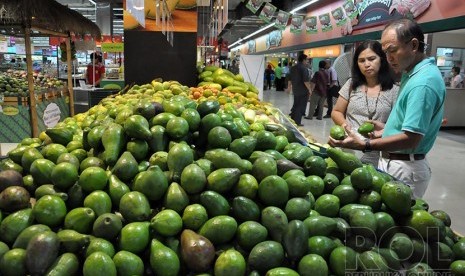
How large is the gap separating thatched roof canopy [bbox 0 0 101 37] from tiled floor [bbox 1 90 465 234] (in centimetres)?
202

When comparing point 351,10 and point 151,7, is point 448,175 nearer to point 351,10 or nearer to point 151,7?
point 151,7

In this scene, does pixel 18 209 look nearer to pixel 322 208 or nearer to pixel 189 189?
pixel 189 189

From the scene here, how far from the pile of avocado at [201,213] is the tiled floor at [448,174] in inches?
121

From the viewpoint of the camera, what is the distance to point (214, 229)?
1.38m

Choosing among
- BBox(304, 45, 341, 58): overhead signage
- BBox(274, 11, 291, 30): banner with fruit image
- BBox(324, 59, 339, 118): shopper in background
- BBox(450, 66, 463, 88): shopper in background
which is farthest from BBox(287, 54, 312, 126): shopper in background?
BBox(304, 45, 341, 58): overhead signage

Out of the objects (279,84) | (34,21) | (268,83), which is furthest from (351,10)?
(268,83)

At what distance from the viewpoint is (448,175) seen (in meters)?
6.25

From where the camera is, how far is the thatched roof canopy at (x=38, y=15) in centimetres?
573

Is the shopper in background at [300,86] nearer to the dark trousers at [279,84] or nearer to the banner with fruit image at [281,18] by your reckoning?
the banner with fruit image at [281,18]

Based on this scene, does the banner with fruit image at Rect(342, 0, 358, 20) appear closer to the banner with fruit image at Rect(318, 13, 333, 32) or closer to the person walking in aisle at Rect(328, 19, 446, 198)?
the banner with fruit image at Rect(318, 13, 333, 32)

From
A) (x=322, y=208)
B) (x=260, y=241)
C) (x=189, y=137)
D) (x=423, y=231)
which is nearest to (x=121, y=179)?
(x=189, y=137)

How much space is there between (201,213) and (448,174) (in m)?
5.97

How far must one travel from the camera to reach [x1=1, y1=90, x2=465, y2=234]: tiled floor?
15.6 ft

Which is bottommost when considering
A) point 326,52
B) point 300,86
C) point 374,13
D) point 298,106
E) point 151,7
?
point 298,106
